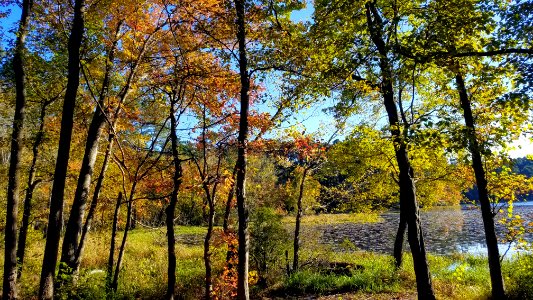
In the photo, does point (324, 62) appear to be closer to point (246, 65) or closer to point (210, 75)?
point (246, 65)

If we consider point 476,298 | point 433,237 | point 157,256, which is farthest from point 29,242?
point 433,237

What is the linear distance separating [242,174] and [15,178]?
21.0 ft

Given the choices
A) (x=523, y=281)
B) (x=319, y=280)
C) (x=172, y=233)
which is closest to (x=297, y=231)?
(x=319, y=280)

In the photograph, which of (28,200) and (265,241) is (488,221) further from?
(28,200)

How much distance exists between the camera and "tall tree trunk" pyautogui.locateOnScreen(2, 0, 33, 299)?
8.62 metres

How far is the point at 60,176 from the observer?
6785mm

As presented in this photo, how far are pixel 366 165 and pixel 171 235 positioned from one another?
8800 mm

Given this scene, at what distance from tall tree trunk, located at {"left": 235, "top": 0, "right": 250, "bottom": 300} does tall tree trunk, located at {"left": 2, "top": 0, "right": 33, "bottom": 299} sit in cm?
597

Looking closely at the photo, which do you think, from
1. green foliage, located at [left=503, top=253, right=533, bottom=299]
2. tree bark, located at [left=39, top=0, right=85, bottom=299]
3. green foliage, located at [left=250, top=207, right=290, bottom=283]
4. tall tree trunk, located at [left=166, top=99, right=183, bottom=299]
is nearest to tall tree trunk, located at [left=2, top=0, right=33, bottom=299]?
tree bark, located at [left=39, top=0, right=85, bottom=299]

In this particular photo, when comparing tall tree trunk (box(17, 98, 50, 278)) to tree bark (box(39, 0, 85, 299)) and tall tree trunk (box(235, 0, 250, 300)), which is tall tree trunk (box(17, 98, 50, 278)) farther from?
tall tree trunk (box(235, 0, 250, 300))

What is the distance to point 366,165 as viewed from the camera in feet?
48.4

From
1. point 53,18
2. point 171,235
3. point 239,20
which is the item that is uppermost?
point 53,18

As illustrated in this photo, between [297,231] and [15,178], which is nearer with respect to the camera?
[15,178]

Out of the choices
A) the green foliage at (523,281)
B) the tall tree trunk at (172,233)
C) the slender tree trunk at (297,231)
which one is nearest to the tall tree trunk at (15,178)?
the tall tree trunk at (172,233)
